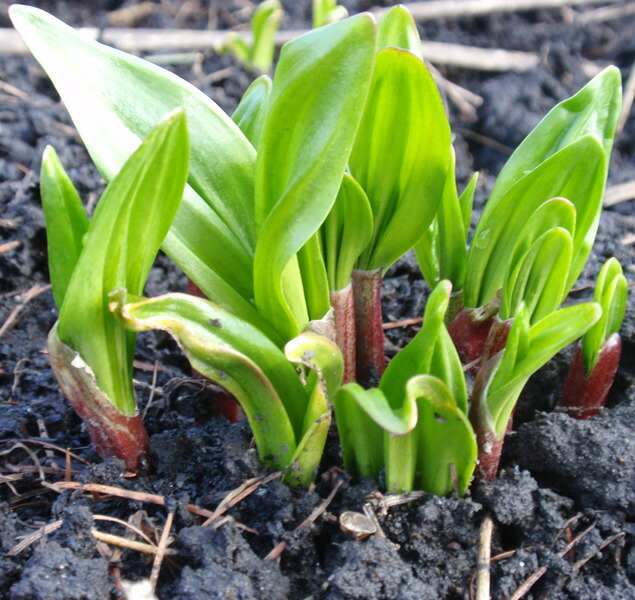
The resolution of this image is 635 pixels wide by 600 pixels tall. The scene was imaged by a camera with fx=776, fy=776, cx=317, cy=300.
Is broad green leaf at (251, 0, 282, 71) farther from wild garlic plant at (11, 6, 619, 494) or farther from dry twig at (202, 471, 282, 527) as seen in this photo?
dry twig at (202, 471, 282, 527)

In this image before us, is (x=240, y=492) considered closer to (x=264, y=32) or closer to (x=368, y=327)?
(x=368, y=327)

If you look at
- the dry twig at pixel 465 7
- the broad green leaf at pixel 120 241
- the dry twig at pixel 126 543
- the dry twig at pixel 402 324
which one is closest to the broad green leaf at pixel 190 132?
the broad green leaf at pixel 120 241

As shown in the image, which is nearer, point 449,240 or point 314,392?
point 314,392

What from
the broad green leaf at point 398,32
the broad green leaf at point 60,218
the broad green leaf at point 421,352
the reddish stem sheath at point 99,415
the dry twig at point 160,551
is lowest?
the dry twig at point 160,551

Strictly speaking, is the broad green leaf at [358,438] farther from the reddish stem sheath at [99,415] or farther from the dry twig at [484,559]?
the reddish stem sheath at [99,415]

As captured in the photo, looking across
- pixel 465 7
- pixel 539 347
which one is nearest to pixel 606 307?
→ pixel 539 347
